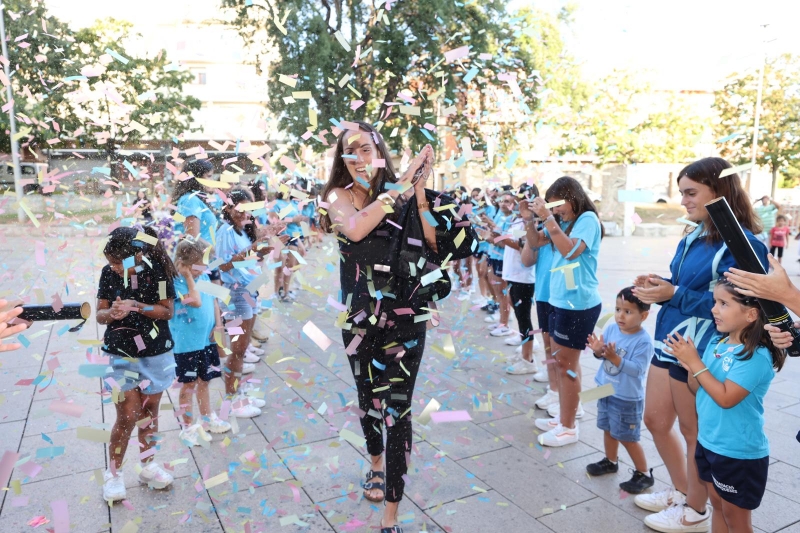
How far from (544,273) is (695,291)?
1.83 metres

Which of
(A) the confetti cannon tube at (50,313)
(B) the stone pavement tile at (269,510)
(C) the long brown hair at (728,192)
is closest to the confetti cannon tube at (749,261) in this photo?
(C) the long brown hair at (728,192)

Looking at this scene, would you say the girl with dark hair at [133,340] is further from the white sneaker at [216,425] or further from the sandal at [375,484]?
A: the sandal at [375,484]

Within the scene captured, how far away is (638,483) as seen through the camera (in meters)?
3.12

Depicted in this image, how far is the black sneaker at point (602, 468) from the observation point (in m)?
3.29

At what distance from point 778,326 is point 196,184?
4.04 m

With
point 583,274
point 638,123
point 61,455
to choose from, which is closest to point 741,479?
point 583,274

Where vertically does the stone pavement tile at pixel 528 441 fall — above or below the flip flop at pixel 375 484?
below

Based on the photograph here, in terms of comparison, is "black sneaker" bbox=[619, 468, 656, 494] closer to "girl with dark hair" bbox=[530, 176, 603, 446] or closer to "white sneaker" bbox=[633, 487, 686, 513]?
"white sneaker" bbox=[633, 487, 686, 513]

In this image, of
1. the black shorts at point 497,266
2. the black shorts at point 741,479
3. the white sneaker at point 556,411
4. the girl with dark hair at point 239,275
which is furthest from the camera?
the black shorts at point 497,266

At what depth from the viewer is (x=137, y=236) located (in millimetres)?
3131

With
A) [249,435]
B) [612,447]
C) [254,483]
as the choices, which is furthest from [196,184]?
[612,447]

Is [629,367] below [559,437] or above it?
above

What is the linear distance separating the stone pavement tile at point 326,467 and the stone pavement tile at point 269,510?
4.2 inches

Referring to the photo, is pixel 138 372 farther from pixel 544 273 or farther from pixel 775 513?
pixel 775 513
